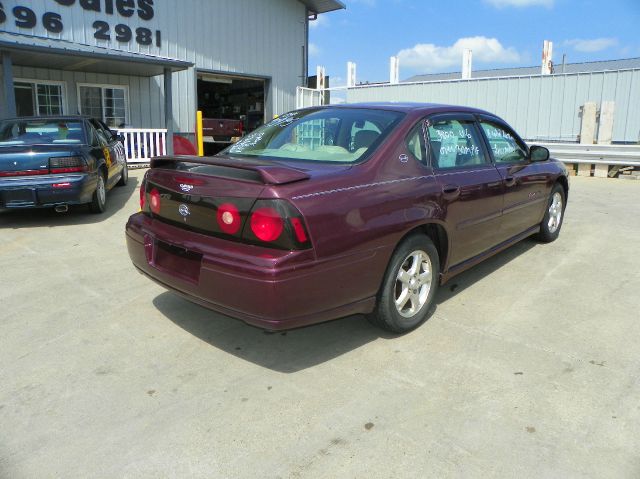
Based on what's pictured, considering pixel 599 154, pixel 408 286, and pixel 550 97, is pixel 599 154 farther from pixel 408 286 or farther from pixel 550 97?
pixel 408 286

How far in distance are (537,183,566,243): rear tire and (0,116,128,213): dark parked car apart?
5630 millimetres

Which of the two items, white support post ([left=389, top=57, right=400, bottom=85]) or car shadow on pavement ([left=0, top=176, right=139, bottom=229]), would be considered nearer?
car shadow on pavement ([left=0, top=176, right=139, bottom=229])

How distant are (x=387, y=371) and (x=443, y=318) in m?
0.95

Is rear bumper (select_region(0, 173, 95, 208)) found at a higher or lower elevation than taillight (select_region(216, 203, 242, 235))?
lower

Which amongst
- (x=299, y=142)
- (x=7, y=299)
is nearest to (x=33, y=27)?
(x=7, y=299)

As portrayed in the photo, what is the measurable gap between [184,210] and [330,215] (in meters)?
0.96

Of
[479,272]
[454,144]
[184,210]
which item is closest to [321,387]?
[184,210]

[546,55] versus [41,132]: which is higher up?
[546,55]

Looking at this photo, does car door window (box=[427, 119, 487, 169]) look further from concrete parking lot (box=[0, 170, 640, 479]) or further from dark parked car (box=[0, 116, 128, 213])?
dark parked car (box=[0, 116, 128, 213])

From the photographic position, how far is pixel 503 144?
4.64m

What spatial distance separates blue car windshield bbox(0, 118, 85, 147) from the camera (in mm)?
6941

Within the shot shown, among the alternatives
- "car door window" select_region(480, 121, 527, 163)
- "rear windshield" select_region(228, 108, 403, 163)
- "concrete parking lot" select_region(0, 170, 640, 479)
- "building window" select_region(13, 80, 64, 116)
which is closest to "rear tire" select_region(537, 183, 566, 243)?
"car door window" select_region(480, 121, 527, 163)

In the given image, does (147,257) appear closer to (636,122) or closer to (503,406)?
(503,406)

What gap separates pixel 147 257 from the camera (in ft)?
10.9
